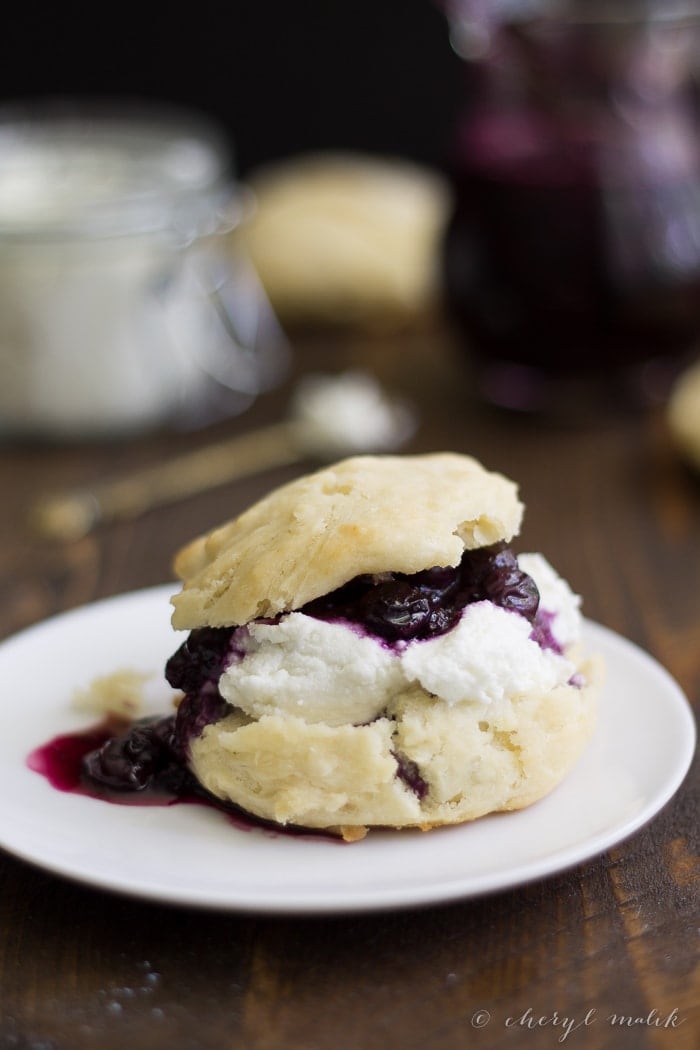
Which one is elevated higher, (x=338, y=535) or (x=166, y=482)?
(x=338, y=535)

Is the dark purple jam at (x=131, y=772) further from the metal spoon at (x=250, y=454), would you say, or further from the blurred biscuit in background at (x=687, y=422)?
the blurred biscuit in background at (x=687, y=422)

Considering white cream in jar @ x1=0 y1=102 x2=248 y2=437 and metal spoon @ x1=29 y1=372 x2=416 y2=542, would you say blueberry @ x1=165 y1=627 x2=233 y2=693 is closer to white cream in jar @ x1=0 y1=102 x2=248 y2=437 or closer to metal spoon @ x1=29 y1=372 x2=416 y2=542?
metal spoon @ x1=29 y1=372 x2=416 y2=542

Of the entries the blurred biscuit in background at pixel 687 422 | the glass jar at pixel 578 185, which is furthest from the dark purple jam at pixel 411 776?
the glass jar at pixel 578 185

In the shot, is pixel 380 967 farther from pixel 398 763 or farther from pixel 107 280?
pixel 107 280

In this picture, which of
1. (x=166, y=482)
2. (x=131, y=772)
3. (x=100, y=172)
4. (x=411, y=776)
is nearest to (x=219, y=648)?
(x=131, y=772)

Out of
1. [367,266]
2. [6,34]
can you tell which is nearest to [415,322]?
[367,266]

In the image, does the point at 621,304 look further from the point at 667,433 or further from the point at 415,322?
the point at 415,322
